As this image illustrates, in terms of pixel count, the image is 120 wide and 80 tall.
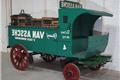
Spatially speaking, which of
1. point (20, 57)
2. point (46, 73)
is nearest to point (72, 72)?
point (46, 73)

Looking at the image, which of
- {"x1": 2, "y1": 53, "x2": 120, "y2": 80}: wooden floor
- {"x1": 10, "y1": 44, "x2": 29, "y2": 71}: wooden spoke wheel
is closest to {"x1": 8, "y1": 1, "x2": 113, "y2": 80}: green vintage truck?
{"x1": 10, "y1": 44, "x2": 29, "y2": 71}: wooden spoke wheel

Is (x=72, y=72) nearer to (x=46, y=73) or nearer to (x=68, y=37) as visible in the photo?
(x=68, y=37)

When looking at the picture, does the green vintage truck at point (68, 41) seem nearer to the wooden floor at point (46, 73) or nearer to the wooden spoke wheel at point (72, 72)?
the wooden spoke wheel at point (72, 72)

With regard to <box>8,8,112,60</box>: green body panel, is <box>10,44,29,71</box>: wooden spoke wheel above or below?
below

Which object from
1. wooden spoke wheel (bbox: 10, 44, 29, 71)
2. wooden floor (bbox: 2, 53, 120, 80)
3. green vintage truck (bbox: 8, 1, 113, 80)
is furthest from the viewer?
wooden spoke wheel (bbox: 10, 44, 29, 71)

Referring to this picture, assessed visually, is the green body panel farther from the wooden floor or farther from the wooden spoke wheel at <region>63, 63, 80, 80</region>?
the wooden floor

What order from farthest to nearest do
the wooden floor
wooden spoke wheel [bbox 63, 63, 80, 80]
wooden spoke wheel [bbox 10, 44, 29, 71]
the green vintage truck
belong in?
wooden spoke wheel [bbox 10, 44, 29, 71], the wooden floor, the green vintage truck, wooden spoke wheel [bbox 63, 63, 80, 80]

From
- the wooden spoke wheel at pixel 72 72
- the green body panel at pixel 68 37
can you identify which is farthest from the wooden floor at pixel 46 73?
the green body panel at pixel 68 37

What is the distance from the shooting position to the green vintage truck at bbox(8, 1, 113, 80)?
4.79 metres

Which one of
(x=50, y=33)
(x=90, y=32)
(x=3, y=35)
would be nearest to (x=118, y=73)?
(x=90, y=32)

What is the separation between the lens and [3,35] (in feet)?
29.3

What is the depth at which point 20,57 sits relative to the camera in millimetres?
5902

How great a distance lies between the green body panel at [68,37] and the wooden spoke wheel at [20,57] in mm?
151

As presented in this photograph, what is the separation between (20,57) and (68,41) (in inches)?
65.9
